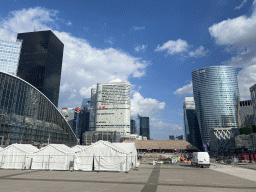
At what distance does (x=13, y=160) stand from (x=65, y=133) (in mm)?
46548

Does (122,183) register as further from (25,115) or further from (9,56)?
(9,56)

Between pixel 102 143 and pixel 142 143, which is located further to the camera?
pixel 142 143

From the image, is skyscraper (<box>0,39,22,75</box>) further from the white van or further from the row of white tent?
the white van

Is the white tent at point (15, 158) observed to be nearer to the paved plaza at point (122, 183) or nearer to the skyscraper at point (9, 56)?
the paved plaza at point (122, 183)

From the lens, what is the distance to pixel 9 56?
159000mm

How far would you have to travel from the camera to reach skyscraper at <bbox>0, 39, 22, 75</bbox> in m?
156

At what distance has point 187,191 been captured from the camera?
14.3 m

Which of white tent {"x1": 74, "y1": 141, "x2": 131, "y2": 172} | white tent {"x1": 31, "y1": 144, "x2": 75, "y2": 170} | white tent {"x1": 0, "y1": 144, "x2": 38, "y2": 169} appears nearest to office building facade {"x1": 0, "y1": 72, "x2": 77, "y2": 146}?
white tent {"x1": 0, "y1": 144, "x2": 38, "y2": 169}

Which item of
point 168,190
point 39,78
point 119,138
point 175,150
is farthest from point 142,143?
point 39,78

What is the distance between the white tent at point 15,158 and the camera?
31016 millimetres

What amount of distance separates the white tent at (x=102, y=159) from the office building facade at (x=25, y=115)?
33879 millimetres

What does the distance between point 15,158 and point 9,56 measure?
161021mm

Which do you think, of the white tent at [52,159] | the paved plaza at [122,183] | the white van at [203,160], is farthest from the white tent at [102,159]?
the white van at [203,160]

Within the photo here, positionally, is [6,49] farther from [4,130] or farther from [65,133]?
[4,130]
